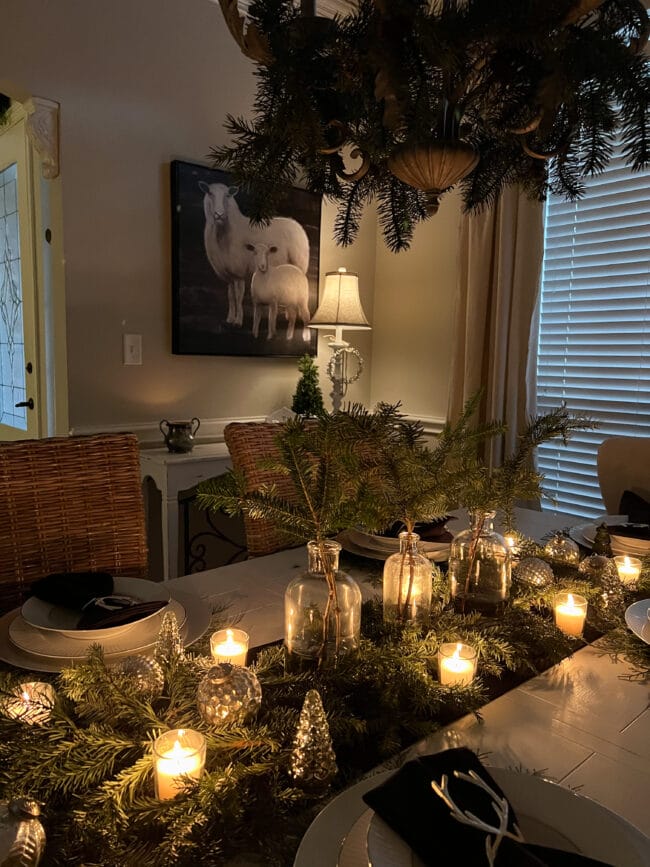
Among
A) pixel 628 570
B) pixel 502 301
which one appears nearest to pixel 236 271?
pixel 502 301

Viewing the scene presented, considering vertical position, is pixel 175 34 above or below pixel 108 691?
above

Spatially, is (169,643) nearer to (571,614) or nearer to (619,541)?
(571,614)

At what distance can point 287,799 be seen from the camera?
54cm

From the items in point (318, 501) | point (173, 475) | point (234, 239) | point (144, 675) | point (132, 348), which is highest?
point (234, 239)

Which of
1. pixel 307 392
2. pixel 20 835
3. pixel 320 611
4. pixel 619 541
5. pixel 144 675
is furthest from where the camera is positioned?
pixel 307 392

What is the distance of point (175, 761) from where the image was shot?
20.7 inches

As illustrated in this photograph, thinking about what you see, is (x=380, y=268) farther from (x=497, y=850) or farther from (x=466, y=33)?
(x=497, y=850)

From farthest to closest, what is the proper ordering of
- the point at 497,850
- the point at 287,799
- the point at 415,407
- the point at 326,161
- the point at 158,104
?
the point at 415,407, the point at 158,104, the point at 326,161, the point at 287,799, the point at 497,850

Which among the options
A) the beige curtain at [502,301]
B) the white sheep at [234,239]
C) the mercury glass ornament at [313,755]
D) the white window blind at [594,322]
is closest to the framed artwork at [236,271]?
the white sheep at [234,239]

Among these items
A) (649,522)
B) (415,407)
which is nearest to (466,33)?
(649,522)

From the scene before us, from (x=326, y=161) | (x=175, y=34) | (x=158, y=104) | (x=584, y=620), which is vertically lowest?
(x=584, y=620)

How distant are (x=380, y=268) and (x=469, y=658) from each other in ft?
9.61

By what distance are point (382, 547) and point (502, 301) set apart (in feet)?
5.90

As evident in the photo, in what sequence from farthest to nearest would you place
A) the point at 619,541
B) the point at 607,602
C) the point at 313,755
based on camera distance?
the point at 619,541 < the point at 607,602 < the point at 313,755
